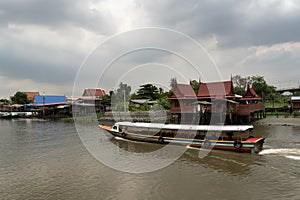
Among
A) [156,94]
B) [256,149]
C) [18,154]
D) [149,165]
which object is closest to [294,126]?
[256,149]

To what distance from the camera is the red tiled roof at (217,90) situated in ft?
93.6

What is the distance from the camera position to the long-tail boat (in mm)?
16297

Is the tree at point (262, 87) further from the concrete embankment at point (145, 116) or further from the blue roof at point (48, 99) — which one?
the blue roof at point (48, 99)

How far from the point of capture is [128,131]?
899 inches

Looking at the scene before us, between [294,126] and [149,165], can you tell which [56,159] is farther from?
[294,126]

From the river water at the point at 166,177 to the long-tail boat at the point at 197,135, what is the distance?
629 mm

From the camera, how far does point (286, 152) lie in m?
15.5

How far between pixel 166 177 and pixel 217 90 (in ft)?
63.9

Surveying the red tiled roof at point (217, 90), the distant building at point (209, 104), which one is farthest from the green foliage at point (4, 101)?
the red tiled roof at point (217, 90)

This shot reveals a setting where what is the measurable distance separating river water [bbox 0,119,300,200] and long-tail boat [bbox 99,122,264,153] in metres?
0.63

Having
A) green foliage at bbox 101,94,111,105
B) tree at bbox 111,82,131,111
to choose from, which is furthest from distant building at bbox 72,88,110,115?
tree at bbox 111,82,131,111

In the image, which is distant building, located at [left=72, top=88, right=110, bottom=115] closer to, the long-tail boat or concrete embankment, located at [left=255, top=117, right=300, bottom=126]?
the long-tail boat

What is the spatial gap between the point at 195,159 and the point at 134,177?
4.85 m

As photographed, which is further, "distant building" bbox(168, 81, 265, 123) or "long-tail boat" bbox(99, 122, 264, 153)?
"distant building" bbox(168, 81, 265, 123)
